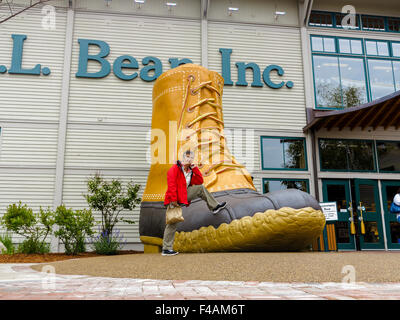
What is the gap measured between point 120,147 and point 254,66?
13.4 ft

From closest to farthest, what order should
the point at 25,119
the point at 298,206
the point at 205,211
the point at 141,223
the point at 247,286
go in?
the point at 247,286 → the point at 298,206 → the point at 205,211 → the point at 141,223 → the point at 25,119

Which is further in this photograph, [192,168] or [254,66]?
[254,66]

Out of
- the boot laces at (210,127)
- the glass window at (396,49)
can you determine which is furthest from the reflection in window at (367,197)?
the boot laces at (210,127)

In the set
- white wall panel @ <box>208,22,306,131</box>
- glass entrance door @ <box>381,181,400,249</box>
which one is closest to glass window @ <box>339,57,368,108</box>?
white wall panel @ <box>208,22,306,131</box>

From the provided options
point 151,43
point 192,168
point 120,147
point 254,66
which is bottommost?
point 192,168

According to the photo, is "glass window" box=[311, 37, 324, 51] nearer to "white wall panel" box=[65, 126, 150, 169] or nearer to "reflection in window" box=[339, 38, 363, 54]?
"reflection in window" box=[339, 38, 363, 54]

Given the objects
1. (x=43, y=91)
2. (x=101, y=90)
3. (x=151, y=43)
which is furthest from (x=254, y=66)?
(x=43, y=91)

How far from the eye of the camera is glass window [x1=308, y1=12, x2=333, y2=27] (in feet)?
31.6

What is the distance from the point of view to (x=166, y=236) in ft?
11.5

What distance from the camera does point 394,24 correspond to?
9.99 metres
